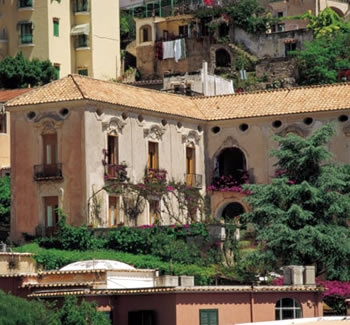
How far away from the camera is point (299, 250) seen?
56062mm

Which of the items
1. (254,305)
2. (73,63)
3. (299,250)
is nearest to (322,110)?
(299,250)

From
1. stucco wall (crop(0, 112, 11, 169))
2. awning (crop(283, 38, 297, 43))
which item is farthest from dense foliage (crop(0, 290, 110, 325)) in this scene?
awning (crop(283, 38, 297, 43))

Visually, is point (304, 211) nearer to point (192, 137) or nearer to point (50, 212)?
point (192, 137)

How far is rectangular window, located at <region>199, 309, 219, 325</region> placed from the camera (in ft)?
143

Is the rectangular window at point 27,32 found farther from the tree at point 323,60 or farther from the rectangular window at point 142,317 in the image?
the rectangular window at point 142,317

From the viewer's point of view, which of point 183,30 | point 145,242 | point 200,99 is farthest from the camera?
point 183,30

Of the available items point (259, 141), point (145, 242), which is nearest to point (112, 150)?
point (145, 242)

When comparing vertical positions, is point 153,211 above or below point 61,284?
above

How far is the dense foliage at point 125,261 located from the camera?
5588cm

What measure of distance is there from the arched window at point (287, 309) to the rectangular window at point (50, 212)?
1737cm

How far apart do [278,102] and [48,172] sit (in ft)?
41.5

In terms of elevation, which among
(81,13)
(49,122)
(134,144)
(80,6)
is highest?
(80,6)

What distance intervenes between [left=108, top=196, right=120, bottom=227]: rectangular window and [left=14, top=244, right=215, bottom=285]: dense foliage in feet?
8.67

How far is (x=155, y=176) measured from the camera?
207 feet
